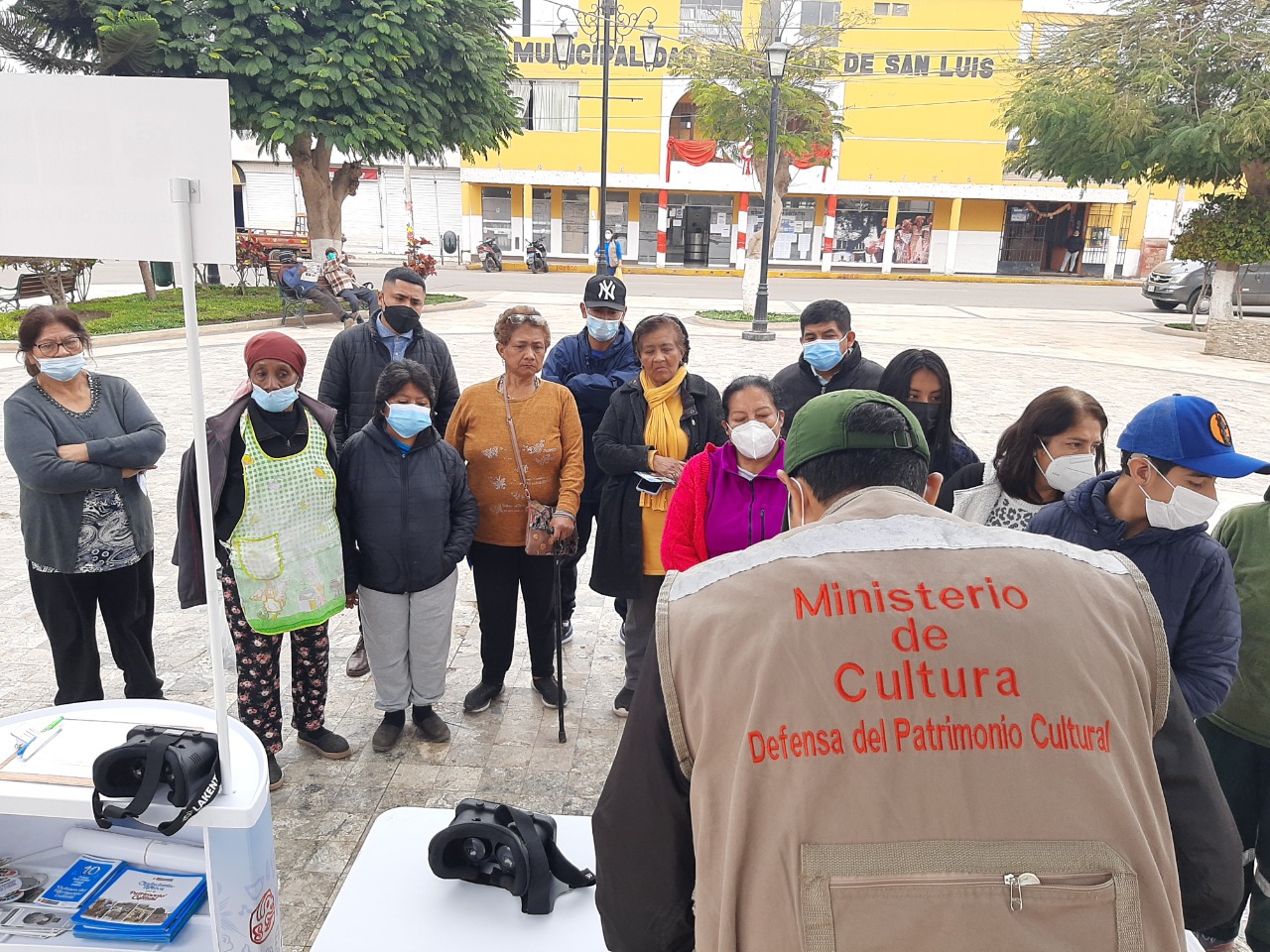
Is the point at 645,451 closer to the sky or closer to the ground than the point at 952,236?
closer to the ground

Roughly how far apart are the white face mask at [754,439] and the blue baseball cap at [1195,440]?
3.77 ft

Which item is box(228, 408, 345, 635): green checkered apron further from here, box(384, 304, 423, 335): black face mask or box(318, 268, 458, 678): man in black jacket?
box(384, 304, 423, 335): black face mask

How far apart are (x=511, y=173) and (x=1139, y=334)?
77.0 feet

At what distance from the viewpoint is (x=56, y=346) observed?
336 cm

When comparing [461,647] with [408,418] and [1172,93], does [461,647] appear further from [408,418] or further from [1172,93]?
[1172,93]

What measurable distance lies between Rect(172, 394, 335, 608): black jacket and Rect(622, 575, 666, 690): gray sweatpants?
1.48 metres

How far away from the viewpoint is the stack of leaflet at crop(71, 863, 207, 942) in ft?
6.81

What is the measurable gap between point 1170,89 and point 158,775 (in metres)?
18.6

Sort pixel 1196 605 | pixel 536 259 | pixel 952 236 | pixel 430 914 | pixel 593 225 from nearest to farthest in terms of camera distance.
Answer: pixel 430 914
pixel 1196 605
pixel 536 259
pixel 952 236
pixel 593 225

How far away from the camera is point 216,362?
39.0ft

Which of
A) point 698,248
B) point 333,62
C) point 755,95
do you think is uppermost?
point 755,95

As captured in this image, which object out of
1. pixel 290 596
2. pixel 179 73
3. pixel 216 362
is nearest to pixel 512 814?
pixel 290 596

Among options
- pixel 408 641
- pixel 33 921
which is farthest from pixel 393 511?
pixel 33 921

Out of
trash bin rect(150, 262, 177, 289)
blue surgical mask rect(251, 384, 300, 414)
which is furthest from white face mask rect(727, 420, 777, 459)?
trash bin rect(150, 262, 177, 289)
